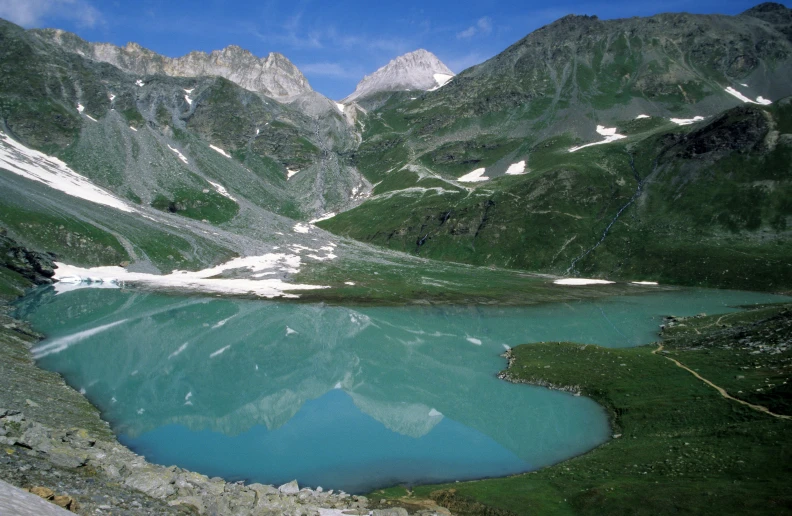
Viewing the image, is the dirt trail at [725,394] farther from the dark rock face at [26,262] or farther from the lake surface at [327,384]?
the dark rock face at [26,262]

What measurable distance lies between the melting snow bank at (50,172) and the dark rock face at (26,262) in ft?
158

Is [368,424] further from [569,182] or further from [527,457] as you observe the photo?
[569,182]

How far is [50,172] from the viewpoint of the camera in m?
156

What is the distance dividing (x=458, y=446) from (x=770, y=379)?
24014 mm

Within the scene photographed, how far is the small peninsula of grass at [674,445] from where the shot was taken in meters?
23.4

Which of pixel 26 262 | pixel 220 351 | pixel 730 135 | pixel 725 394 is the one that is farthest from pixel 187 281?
pixel 730 135

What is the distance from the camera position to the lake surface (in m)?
34.2

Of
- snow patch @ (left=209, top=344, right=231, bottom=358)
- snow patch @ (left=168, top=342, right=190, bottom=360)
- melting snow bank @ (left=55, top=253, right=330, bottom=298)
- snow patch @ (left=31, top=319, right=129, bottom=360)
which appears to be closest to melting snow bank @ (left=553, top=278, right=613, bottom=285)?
melting snow bank @ (left=55, top=253, right=330, bottom=298)

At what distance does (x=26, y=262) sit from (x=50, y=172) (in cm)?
7792

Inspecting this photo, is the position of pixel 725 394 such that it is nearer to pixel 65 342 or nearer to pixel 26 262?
pixel 65 342

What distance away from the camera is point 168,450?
34062 millimetres

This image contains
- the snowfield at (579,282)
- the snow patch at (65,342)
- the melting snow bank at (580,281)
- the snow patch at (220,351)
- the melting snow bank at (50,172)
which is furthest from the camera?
the melting snow bank at (50,172)

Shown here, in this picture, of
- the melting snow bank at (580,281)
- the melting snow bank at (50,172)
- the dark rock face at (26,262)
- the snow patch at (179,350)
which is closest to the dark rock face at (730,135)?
the melting snow bank at (580,281)

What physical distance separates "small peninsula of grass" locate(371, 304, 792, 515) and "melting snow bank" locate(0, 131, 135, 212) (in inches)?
5859
